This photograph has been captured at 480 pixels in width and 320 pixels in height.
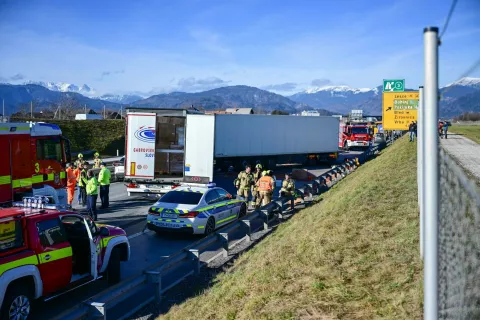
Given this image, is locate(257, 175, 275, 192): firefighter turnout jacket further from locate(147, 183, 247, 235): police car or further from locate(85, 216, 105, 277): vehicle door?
locate(85, 216, 105, 277): vehicle door

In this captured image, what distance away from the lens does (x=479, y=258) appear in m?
A: 4.99

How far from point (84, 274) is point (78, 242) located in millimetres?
572

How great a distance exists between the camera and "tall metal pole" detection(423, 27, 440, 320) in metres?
2.96

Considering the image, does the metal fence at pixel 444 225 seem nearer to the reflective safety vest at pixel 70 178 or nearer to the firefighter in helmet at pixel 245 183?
the firefighter in helmet at pixel 245 183

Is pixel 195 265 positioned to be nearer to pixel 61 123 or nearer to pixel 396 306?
pixel 396 306

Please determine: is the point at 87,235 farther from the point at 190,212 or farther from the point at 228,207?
the point at 228,207

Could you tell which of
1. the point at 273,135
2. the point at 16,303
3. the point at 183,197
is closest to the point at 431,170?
the point at 16,303

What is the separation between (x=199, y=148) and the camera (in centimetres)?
1900

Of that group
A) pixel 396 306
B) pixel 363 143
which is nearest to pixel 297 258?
pixel 396 306

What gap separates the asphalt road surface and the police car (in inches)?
18.3

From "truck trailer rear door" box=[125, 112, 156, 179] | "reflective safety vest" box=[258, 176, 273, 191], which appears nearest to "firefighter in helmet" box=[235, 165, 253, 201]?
"reflective safety vest" box=[258, 176, 273, 191]

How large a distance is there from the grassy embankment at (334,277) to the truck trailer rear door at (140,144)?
9411mm

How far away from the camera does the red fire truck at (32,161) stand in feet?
45.3

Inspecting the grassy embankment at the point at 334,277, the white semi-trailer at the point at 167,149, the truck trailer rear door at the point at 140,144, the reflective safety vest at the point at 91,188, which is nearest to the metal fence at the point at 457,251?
the grassy embankment at the point at 334,277
